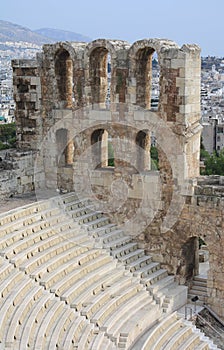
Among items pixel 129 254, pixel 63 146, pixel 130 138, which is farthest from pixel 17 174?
pixel 129 254

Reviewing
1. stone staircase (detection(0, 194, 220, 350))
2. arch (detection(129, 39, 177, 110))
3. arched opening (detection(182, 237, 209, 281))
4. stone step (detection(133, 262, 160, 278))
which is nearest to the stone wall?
stone staircase (detection(0, 194, 220, 350))

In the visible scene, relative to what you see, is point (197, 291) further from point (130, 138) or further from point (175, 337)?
point (130, 138)

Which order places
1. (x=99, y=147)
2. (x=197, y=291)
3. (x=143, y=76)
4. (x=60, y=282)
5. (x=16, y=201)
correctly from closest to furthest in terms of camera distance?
(x=60, y=282) < (x=143, y=76) < (x=16, y=201) < (x=197, y=291) < (x=99, y=147)

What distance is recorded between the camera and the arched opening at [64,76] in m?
19.4

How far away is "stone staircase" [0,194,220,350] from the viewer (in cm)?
1291

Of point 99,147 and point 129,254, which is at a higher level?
point 99,147

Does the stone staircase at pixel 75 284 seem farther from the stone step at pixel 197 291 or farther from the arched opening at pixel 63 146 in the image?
the arched opening at pixel 63 146

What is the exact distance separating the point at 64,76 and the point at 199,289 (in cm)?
808

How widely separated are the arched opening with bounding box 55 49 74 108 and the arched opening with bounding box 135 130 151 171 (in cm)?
297

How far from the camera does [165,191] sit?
17812 millimetres

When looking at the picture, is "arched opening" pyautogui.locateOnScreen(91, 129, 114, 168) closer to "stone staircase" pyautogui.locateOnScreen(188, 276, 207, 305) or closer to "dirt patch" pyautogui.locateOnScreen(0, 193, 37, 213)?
"dirt patch" pyautogui.locateOnScreen(0, 193, 37, 213)

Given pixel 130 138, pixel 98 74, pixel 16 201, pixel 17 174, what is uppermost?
A: pixel 98 74

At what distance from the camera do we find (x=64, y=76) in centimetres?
1966

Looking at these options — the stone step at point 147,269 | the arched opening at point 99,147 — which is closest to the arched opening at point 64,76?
the arched opening at point 99,147
